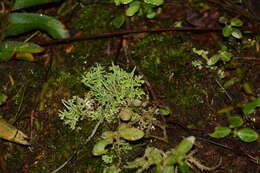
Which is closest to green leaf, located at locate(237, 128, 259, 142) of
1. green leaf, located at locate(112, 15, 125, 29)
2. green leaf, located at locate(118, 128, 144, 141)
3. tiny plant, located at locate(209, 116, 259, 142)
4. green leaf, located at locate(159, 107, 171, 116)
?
tiny plant, located at locate(209, 116, 259, 142)

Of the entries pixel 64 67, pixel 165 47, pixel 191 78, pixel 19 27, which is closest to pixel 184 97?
pixel 191 78

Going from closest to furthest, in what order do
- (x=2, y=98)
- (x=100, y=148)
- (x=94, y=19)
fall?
(x=100, y=148)
(x=2, y=98)
(x=94, y=19)

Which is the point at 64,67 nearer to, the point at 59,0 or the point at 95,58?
the point at 95,58

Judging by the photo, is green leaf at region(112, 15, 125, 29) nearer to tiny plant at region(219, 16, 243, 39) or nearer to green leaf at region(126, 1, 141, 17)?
green leaf at region(126, 1, 141, 17)

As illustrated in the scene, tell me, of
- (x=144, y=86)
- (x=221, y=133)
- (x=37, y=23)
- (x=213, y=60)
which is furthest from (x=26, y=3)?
(x=221, y=133)

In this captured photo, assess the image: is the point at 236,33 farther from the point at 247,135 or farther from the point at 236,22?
the point at 247,135

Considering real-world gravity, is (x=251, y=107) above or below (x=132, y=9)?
below
